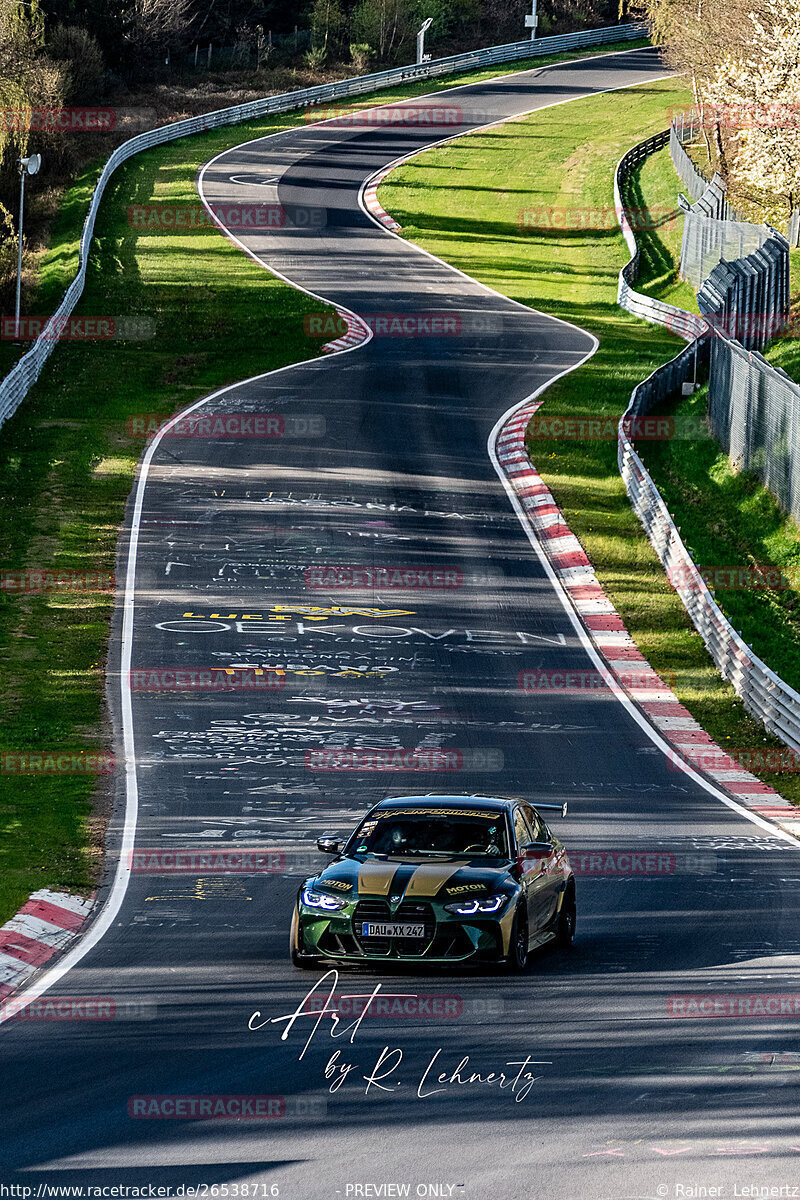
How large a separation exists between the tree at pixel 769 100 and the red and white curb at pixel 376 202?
13.8 metres

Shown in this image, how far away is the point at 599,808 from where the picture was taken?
17.4 meters

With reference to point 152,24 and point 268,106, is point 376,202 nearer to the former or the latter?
point 268,106

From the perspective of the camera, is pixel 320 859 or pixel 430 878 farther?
pixel 320 859

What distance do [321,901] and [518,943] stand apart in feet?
4.81

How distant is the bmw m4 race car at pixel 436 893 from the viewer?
11.1m

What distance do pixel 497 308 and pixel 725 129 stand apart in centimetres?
1977

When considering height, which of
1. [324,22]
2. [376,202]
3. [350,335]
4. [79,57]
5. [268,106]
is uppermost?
[324,22]

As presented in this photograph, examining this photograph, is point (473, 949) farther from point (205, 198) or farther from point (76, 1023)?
point (205, 198)

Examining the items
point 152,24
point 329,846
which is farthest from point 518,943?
point 152,24

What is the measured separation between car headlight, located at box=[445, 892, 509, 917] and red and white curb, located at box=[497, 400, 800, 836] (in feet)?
23.5

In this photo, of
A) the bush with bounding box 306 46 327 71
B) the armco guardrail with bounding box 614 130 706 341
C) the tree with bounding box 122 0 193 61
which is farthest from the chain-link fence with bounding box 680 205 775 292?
the bush with bounding box 306 46 327 71

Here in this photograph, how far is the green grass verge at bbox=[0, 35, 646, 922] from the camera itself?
17281 millimetres

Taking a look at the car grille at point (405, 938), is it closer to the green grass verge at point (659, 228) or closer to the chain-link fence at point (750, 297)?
the chain-link fence at point (750, 297)

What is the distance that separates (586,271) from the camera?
185 feet
